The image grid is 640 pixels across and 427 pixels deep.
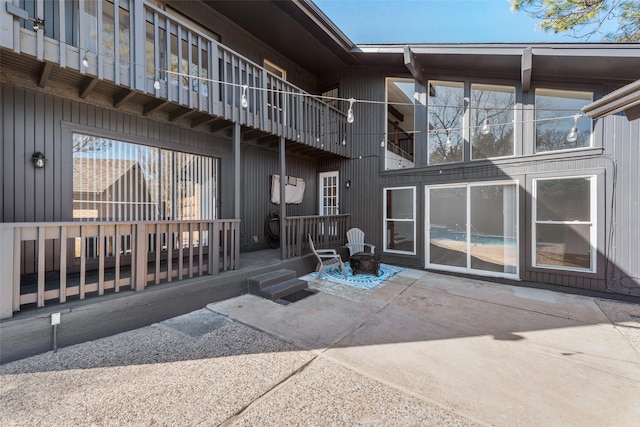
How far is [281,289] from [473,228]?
4403 mm

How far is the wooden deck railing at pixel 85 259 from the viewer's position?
7.81 ft

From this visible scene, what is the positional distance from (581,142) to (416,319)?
15.4 ft

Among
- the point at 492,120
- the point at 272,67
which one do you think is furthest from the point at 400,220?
the point at 272,67

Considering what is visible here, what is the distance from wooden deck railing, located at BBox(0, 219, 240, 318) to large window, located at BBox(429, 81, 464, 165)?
16.5ft

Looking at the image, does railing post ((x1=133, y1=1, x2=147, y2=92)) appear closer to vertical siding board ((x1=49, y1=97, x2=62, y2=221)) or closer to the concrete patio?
vertical siding board ((x1=49, y1=97, x2=62, y2=221))

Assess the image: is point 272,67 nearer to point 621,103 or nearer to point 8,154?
point 8,154

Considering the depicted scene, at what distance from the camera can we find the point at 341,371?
236cm

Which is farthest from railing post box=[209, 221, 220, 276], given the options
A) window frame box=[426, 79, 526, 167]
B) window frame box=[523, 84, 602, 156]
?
window frame box=[523, 84, 602, 156]

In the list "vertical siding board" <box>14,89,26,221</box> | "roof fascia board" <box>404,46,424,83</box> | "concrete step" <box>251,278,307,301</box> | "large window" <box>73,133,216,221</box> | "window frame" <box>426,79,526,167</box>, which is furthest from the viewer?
"roof fascia board" <box>404,46,424,83</box>

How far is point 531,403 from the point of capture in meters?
2.03

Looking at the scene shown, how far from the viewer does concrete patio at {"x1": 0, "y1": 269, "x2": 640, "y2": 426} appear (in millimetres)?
1867

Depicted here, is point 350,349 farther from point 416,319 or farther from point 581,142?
point 581,142

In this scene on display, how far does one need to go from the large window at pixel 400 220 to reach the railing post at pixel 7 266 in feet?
21.1

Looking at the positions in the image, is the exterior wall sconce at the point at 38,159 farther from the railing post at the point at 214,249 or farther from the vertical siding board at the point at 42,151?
the railing post at the point at 214,249
